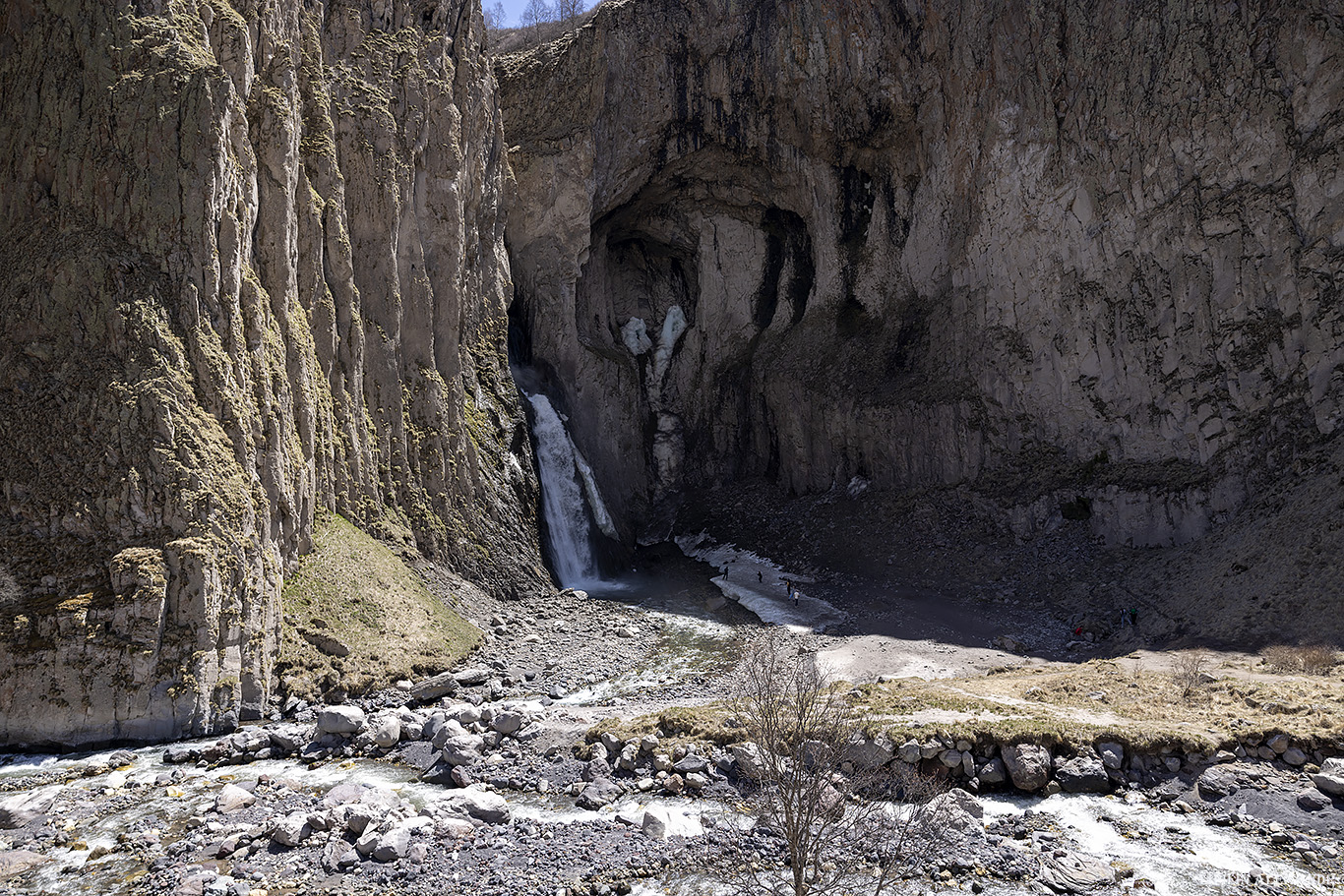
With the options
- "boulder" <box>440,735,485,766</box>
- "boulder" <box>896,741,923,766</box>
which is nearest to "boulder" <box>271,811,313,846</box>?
"boulder" <box>440,735,485,766</box>

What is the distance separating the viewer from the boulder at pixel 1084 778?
50.2ft

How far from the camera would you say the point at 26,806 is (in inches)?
551

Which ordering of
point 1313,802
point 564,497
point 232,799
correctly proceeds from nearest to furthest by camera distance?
1. point 1313,802
2. point 232,799
3. point 564,497

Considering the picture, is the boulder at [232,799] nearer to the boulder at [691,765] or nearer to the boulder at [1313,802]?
the boulder at [691,765]

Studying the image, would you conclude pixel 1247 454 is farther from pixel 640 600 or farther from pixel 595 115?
pixel 595 115

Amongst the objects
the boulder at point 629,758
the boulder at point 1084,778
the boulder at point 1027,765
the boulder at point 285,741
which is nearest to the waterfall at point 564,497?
the boulder at point 285,741

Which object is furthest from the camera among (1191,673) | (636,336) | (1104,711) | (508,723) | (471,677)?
(636,336)

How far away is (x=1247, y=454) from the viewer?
29.3m

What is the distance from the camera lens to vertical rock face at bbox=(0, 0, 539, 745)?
56.3 feet

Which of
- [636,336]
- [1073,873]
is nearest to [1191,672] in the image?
[1073,873]

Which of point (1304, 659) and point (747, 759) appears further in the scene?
point (1304, 659)

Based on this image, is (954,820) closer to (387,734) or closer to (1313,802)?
(1313,802)

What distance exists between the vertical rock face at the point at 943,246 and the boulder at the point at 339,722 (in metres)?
25.4

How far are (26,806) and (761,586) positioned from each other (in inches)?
1054
